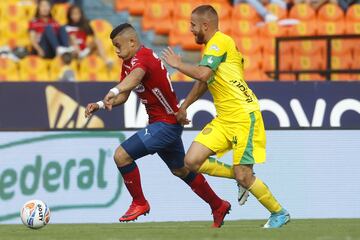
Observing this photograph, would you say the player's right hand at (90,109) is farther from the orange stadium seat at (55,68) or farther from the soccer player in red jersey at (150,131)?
the orange stadium seat at (55,68)

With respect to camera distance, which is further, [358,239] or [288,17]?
[288,17]

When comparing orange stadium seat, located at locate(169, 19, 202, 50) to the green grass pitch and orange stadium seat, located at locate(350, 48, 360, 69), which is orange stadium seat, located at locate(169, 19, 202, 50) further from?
the green grass pitch

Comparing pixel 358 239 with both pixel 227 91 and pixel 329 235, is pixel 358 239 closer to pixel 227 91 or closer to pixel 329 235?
pixel 329 235

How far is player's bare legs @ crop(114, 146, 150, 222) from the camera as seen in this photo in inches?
397

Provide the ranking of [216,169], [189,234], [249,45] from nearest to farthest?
1. [189,234]
2. [216,169]
3. [249,45]

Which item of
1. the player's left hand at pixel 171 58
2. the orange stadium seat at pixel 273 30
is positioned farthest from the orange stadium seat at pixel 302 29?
the player's left hand at pixel 171 58

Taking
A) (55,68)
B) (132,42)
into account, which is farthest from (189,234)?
(55,68)

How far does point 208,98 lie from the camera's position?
13.1m

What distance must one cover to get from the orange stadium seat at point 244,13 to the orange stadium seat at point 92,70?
2524 mm

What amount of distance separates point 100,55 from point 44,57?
0.94m

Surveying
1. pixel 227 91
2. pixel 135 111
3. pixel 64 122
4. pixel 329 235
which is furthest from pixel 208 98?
pixel 329 235

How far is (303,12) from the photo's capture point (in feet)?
57.2

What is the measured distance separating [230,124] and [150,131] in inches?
35.6

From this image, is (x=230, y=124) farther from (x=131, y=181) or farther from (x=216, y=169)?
(x=131, y=181)
